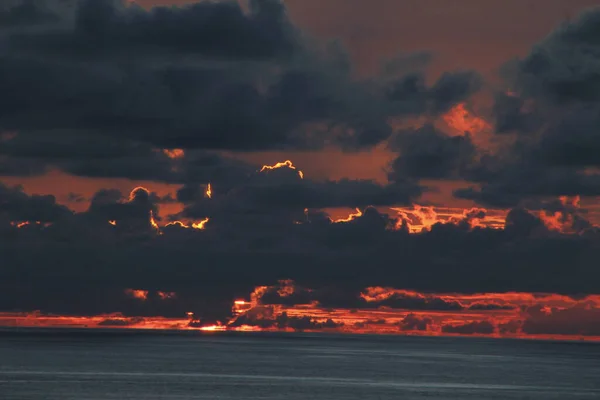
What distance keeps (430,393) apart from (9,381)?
7626 centimetres

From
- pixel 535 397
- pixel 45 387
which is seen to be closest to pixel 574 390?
pixel 535 397

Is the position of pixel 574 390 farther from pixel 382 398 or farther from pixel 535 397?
pixel 382 398

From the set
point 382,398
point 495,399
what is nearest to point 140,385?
point 382,398

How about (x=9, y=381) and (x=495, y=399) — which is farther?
(x=9, y=381)

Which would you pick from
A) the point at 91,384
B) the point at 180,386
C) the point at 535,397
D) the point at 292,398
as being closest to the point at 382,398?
the point at 292,398

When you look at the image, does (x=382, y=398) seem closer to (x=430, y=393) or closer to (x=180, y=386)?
(x=430, y=393)

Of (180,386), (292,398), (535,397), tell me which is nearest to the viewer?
(292,398)

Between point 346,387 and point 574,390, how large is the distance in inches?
1674

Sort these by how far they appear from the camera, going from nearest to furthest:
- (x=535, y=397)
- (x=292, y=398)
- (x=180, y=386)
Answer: (x=292, y=398)
(x=535, y=397)
(x=180, y=386)

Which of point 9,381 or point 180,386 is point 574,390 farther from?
point 9,381

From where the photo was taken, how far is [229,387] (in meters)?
190

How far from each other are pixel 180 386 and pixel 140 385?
287 inches

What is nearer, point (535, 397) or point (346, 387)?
point (535, 397)

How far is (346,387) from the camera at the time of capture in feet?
635
